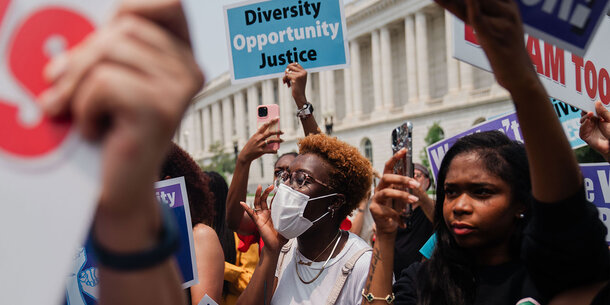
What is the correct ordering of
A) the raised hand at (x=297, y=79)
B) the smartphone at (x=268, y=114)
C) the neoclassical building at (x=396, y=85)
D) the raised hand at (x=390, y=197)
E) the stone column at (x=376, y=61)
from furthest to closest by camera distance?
the stone column at (x=376, y=61), the neoclassical building at (x=396, y=85), the raised hand at (x=297, y=79), the smartphone at (x=268, y=114), the raised hand at (x=390, y=197)

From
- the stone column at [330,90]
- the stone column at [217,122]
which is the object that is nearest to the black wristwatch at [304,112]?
the stone column at [330,90]

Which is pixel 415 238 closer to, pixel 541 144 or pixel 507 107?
pixel 541 144

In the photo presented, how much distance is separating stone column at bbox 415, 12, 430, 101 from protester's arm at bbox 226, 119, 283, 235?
33.3 meters

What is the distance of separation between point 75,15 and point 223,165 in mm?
47338

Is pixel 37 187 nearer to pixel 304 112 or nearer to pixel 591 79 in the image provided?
pixel 591 79

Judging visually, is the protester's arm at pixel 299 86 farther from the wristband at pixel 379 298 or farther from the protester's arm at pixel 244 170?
the wristband at pixel 379 298

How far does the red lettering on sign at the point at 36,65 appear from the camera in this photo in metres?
0.67

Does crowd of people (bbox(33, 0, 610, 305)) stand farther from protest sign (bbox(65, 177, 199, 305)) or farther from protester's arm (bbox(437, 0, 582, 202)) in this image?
protest sign (bbox(65, 177, 199, 305))

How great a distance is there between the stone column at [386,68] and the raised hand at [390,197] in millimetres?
37288

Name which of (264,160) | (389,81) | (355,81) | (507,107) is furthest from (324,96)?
(507,107)

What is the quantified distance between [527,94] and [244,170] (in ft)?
7.71

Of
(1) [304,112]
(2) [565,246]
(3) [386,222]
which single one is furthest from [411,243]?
(2) [565,246]

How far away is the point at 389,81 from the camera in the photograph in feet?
126

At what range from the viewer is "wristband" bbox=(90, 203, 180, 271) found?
67 cm
